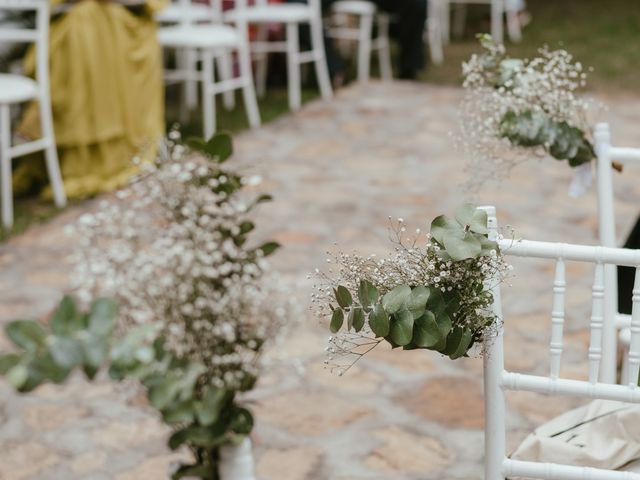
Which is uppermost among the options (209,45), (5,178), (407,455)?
(209,45)

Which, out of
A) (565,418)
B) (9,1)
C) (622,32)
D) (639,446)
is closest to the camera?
(639,446)

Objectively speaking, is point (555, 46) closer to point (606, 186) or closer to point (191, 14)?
point (191, 14)

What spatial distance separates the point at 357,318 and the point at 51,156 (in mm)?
3422

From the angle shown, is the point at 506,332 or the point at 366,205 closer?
the point at 506,332

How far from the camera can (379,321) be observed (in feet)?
4.19

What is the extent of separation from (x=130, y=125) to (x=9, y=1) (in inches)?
32.8

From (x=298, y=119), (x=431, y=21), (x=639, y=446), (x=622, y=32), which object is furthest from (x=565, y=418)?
(x=622, y=32)

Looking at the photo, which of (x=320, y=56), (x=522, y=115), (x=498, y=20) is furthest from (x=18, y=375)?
(x=498, y=20)

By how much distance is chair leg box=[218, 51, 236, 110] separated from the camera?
6.16 metres

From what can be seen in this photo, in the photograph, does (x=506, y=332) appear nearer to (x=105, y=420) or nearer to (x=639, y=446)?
(x=105, y=420)

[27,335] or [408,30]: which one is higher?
[408,30]

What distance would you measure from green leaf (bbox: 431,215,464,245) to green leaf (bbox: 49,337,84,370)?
1.76 ft

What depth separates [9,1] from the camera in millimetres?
4219

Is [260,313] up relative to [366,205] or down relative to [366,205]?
up
